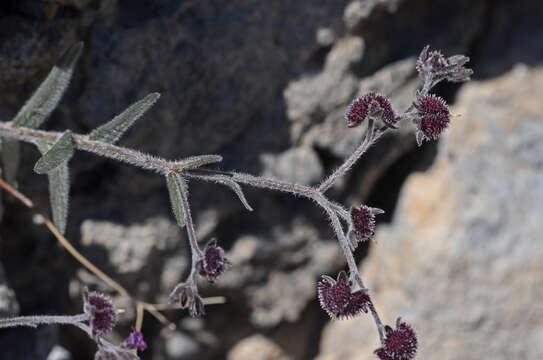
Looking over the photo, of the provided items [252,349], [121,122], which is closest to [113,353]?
[121,122]

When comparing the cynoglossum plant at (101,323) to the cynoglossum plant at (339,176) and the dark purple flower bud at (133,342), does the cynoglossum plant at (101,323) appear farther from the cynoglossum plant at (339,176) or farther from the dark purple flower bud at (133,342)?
the cynoglossum plant at (339,176)

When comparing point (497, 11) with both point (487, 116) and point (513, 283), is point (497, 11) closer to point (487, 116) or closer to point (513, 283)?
point (487, 116)

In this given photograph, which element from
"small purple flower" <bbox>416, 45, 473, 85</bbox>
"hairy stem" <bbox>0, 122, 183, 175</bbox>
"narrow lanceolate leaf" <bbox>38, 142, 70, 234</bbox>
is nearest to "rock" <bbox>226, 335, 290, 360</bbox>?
"narrow lanceolate leaf" <bbox>38, 142, 70, 234</bbox>

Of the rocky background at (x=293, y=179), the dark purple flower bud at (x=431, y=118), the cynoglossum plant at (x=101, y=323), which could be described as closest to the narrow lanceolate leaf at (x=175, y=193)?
the cynoglossum plant at (x=101, y=323)

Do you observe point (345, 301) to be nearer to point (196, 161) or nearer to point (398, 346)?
point (398, 346)

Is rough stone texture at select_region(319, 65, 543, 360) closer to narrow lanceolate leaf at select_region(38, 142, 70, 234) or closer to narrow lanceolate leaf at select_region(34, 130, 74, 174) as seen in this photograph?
narrow lanceolate leaf at select_region(38, 142, 70, 234)
